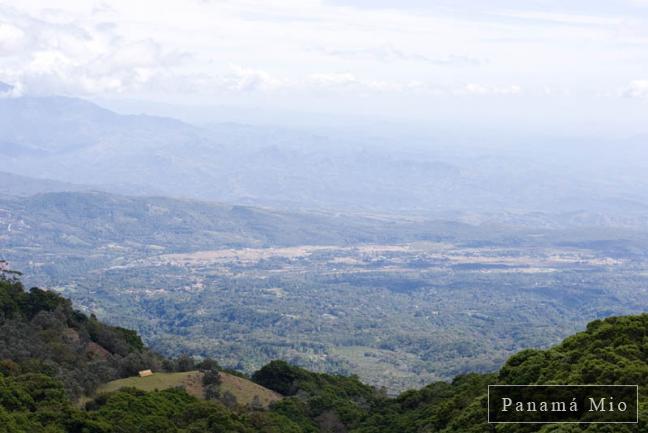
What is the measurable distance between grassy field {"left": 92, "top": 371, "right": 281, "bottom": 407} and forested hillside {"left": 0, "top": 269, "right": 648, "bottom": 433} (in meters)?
1.13

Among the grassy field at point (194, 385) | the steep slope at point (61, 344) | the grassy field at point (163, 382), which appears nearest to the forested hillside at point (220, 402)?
the steep slope at point (61, 344)

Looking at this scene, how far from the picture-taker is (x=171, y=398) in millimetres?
37500

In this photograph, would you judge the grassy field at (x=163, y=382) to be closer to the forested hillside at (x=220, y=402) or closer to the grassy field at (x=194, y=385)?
the grassy field at (x=194, y=385)

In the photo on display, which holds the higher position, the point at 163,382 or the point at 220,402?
the point at 163,382

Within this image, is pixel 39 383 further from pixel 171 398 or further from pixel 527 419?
pixel 527 419

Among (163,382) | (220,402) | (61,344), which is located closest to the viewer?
(220,402)

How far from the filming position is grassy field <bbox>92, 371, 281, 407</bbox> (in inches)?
1652

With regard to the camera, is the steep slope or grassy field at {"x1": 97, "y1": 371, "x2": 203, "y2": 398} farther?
grassy field at {"x1": 97, "y1": 371, "x2": 203, "y2": 398}

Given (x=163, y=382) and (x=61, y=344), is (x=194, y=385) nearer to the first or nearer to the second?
(x=163, y=382)

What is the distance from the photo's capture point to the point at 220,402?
41.7 meters

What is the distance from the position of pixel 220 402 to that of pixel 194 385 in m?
2.82

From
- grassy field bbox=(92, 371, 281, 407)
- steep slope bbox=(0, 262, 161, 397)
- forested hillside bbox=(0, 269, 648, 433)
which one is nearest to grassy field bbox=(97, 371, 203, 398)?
grassy field bbox=(92, 371, 281, 407)

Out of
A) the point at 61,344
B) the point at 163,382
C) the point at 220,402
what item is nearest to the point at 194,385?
the point at 163,382

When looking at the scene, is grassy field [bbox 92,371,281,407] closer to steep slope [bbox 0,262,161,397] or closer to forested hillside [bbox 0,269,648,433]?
steep slope [bbox 0,262,161,397]
